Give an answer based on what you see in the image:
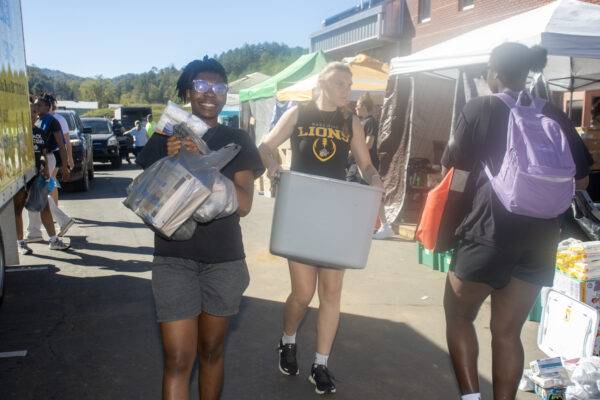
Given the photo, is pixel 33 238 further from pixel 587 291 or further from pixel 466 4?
pixel 466 4

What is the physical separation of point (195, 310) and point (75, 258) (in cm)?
502

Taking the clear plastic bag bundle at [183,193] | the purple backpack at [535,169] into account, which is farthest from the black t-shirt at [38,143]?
the purple backpack at [535,169]

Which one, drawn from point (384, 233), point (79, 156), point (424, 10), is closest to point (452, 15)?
point (424, 10)

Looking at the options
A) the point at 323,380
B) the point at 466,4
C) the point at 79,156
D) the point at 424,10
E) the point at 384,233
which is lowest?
the point at 384,233

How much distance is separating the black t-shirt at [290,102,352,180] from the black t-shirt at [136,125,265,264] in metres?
0.78

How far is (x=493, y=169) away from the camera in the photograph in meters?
2.75

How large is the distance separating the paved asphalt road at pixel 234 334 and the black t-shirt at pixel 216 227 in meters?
1.34

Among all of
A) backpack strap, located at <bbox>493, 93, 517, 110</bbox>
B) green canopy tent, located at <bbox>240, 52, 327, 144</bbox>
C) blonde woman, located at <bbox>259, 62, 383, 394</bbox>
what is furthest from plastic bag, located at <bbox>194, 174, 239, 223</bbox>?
green canopy tent, located at <bbox>240, 52, 327, 144</bbox>

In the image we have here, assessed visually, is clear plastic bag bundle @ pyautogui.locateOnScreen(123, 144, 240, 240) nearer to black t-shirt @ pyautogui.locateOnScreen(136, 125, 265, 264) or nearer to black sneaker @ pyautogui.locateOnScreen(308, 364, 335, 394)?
black t-shirt @ pyautogui.locateOnScreen(136, 125, 265, 264)

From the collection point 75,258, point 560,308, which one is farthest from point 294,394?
A: point 75,258

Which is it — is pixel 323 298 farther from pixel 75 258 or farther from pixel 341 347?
pixel 75 258

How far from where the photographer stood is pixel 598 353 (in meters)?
3.89

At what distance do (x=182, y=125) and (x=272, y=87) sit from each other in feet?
36.6

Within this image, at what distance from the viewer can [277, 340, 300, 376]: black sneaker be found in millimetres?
3824
